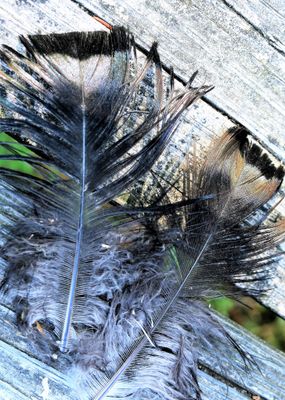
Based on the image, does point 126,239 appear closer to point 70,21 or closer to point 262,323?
point 70,21

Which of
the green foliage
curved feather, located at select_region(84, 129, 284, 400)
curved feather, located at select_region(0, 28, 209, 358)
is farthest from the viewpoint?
the green foliage

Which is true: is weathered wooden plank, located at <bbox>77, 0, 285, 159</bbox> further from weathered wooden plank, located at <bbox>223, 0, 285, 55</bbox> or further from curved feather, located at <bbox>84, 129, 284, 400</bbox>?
curved feather, located at <bbox>84, 129, 284, 400</bbox>

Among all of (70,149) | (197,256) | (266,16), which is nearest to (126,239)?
(197,256)

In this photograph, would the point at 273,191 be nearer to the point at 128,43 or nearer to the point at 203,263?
the point at 203,263

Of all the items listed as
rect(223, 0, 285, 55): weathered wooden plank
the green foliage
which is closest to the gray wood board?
the green foliage

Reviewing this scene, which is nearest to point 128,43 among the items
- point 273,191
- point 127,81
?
point 127,81

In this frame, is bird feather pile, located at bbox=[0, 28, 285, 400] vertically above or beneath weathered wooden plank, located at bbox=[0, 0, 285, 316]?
beneath

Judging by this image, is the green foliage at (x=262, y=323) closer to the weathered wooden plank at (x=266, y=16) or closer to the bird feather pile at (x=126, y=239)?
the bird feather pile at (x=126, y=239)
